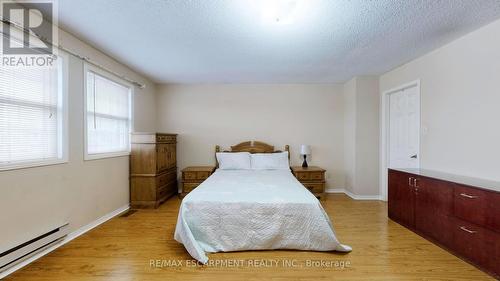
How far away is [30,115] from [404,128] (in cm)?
494

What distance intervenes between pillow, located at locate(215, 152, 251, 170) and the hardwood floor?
5.65 feet

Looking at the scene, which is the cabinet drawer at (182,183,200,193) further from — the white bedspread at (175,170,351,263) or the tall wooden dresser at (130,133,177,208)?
the white bedspread at (175,170,351,263)

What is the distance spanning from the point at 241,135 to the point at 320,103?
1.84 metres

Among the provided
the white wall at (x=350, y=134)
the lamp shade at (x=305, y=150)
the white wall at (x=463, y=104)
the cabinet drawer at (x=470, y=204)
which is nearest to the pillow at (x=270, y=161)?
the lamp shade at (x=305, y=150)

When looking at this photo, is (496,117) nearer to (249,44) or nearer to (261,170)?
(249,44)

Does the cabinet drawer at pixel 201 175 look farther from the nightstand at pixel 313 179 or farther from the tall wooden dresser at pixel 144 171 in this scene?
the nightstand at pixel 313 179

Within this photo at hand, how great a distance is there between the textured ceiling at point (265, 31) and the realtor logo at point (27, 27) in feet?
0.53

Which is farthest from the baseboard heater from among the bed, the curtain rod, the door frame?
the door frame

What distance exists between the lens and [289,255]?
2.27m

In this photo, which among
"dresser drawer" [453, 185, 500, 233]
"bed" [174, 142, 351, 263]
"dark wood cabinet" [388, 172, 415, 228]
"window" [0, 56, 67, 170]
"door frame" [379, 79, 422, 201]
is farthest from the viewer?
"door frame" [379, 79, 422, 201]

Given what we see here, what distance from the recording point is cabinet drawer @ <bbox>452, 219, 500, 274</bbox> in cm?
191

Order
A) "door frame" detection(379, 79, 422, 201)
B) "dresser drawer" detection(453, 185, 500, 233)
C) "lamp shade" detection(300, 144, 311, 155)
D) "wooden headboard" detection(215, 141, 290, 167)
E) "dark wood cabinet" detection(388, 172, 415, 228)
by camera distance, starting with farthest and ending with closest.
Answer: "wooden headboard" detection(215, 141, 290, 167)
"lamp shade" detection(300, 144, 311, 155)
"door frame" detection(379, 79, 422, 201)
"dark wood cabinet" detection(388, 172, 415, 228)
"dresser drawer" detection(453, 185, 500, 233)

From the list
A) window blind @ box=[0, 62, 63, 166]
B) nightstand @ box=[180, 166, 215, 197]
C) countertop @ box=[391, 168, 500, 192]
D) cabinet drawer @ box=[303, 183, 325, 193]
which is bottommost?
cabinet drawer @ box=[303, 183, 325, 193]

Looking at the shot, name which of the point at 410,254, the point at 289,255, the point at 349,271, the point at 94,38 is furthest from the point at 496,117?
the point at 94,38
